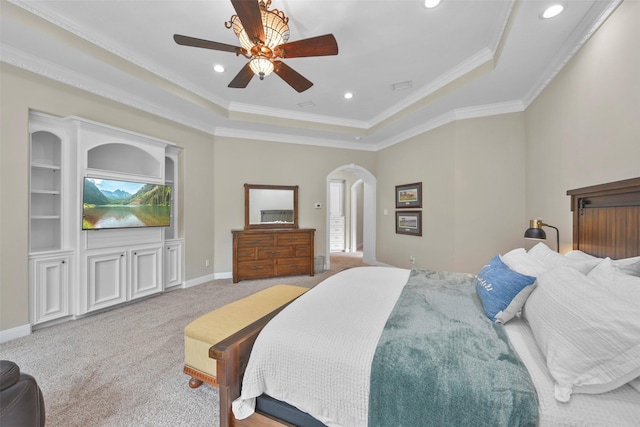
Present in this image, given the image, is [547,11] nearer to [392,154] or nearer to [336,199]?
[392,154]

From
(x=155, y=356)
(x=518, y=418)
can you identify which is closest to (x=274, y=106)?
(x=155, y=356)

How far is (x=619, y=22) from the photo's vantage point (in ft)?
5.85

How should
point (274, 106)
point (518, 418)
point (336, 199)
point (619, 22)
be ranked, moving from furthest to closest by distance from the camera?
1. point (336, 199)
2. point (274, 106)
3. point (619, 22)
4. point (518, 418)

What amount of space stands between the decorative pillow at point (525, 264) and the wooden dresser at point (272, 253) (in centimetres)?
333

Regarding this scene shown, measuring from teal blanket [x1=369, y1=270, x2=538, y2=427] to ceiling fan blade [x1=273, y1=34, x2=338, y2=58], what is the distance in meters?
2.05

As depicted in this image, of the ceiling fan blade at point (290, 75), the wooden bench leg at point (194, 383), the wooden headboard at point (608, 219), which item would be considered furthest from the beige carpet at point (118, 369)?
the wooden headboard at point (608, 219)

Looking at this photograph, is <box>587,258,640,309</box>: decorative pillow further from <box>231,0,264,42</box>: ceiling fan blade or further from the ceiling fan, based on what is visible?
<box>231,0,264,42</box>: ceiling fan blade

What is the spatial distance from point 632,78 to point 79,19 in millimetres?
4506

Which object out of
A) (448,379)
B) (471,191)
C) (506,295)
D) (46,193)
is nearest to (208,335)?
(448,379)

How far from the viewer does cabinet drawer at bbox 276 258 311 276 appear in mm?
4684

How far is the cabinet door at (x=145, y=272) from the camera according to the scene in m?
3.36

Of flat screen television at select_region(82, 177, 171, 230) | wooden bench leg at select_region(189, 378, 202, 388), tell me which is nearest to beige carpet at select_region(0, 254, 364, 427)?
wooden bench leg at select_region(189, 378, 202, 388)

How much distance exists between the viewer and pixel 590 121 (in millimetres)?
2109

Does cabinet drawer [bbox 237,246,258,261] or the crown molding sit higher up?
the crown molding
